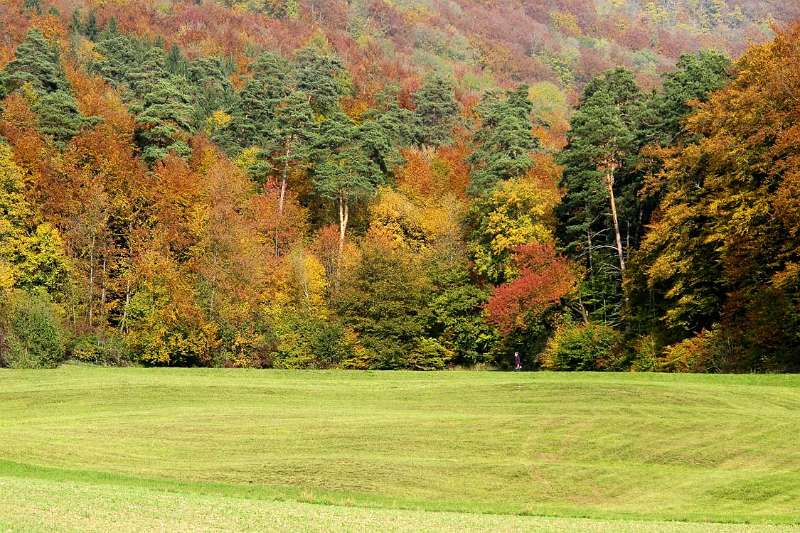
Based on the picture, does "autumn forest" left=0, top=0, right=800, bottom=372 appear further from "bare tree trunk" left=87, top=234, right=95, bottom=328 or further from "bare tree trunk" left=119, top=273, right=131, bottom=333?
"bare tree trunk" left=87, top=234, right=95, bottom=328

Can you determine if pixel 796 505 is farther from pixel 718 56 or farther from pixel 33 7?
pixel 33 7

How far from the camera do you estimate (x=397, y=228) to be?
79.7 m

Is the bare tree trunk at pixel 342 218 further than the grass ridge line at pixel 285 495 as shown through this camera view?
Yes

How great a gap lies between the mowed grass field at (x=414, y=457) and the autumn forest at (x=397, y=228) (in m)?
15.4

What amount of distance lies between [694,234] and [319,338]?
2784cm

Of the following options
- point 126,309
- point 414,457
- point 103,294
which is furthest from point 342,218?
point 414,457

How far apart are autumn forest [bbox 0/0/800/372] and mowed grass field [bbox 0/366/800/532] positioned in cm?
1538

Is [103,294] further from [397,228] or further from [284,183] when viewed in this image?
[397,228]

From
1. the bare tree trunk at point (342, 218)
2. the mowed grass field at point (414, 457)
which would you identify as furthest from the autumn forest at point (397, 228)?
the mowed grass field at point (414, 457)

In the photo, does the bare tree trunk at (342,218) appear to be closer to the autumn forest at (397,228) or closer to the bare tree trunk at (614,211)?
the autumn forest at (397,228)

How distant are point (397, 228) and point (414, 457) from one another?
185ft

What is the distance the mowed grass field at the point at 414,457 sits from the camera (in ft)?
52.2

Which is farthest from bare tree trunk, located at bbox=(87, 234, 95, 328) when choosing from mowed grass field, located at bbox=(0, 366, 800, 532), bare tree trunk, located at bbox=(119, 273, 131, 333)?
mowed grass field, located at bbox=(0, 366, 800, 532)

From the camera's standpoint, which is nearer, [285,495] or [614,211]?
[285,495]
